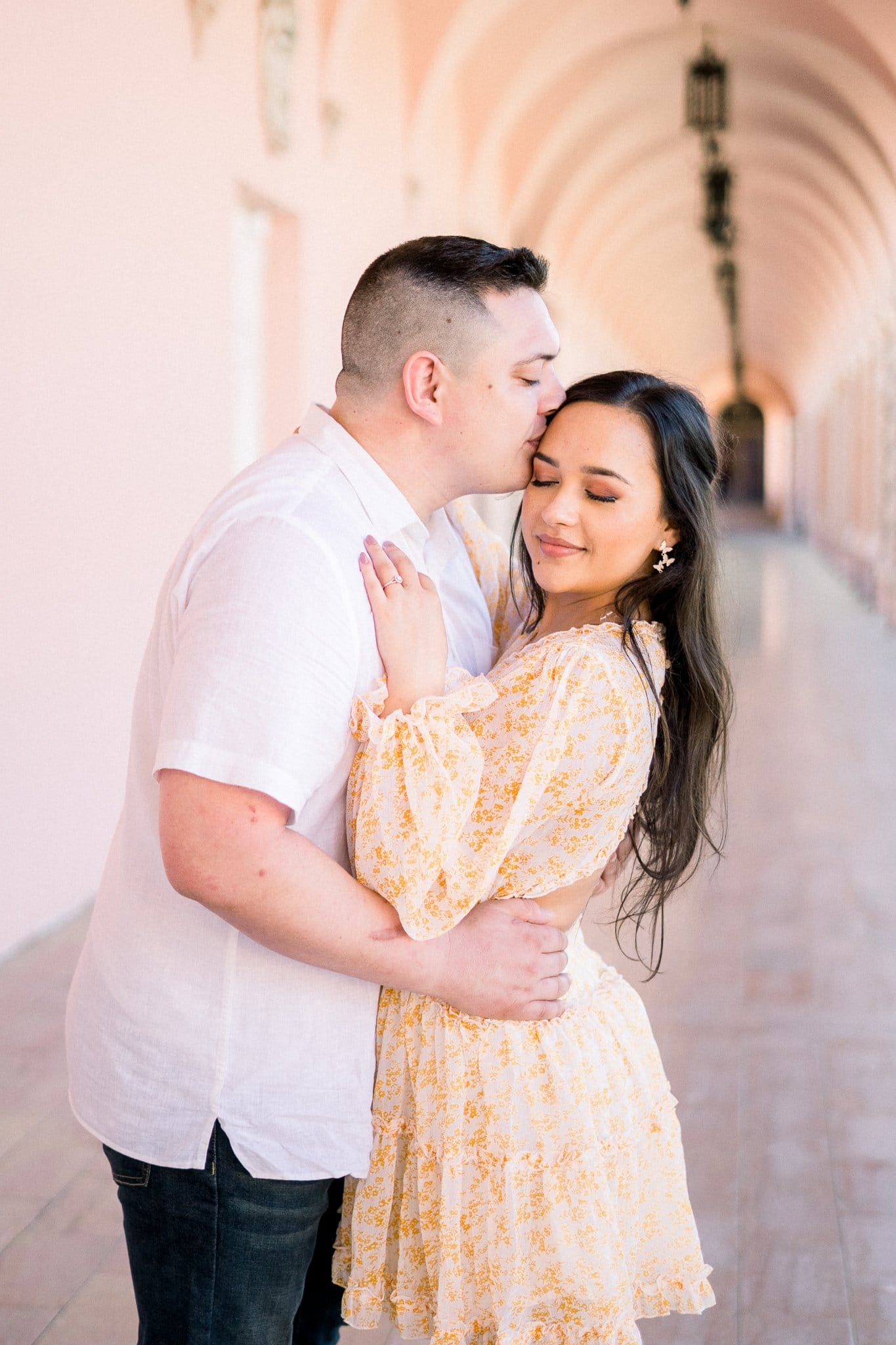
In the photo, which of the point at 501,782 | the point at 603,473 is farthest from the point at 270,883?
the point at 603,473

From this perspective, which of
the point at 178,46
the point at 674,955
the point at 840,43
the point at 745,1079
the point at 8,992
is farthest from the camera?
the point at 840,43

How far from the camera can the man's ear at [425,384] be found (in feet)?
6.74

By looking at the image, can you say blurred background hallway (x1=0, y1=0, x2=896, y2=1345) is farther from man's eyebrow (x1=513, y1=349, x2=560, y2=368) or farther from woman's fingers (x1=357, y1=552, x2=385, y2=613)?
woman's fingers (x1=357, y1=552, x2=385, y2=613)

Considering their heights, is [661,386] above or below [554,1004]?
above

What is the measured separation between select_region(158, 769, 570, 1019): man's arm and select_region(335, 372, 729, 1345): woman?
49 mm

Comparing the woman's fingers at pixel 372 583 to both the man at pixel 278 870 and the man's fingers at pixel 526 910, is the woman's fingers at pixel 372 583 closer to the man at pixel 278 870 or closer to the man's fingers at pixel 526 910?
the man at pixel 278 870

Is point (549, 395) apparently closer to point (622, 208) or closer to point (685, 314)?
point (622, 208)

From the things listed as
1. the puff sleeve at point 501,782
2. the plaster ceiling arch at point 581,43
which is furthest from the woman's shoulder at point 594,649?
the plaster ceiling arch at point 581,43

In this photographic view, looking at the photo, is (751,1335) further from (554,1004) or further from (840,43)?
(840,43)

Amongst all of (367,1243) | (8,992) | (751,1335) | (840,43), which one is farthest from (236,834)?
(840,43)

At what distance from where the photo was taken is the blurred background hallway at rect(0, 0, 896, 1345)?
150 inches

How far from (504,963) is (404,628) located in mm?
520

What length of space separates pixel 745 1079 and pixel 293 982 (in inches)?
120

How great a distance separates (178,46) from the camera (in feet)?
22.9
